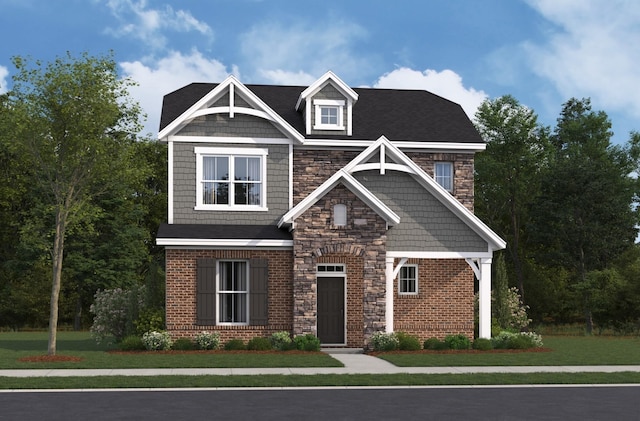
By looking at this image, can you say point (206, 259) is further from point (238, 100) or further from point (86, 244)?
point (86, 244)

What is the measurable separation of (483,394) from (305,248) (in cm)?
1169

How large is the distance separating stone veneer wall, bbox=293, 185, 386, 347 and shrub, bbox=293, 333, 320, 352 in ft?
1.75

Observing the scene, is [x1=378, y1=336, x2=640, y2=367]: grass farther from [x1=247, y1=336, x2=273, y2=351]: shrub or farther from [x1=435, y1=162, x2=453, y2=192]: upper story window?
[x1=435, y1=162, x2=453, y2=192]: upper story window

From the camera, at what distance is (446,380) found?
17703mm

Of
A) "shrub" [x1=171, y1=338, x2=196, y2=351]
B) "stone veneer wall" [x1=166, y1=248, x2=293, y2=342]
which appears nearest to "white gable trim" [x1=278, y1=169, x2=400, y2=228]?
"stone veneer wall" [x1=166, y1=248, x2=293, y2=342]

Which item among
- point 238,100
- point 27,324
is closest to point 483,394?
point 238,100

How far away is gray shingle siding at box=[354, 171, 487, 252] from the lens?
90.8 feet

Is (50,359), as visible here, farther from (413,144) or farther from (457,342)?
(413,144)

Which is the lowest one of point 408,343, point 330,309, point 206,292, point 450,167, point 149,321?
point 408,343

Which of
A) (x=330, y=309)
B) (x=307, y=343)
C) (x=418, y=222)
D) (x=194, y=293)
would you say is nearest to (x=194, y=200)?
(x=194, y=293)

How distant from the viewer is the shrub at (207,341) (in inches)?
1029

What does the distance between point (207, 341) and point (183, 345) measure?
2.45 feet

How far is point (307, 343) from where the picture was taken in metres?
25.7

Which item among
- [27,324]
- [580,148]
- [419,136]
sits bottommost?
[27,324]
